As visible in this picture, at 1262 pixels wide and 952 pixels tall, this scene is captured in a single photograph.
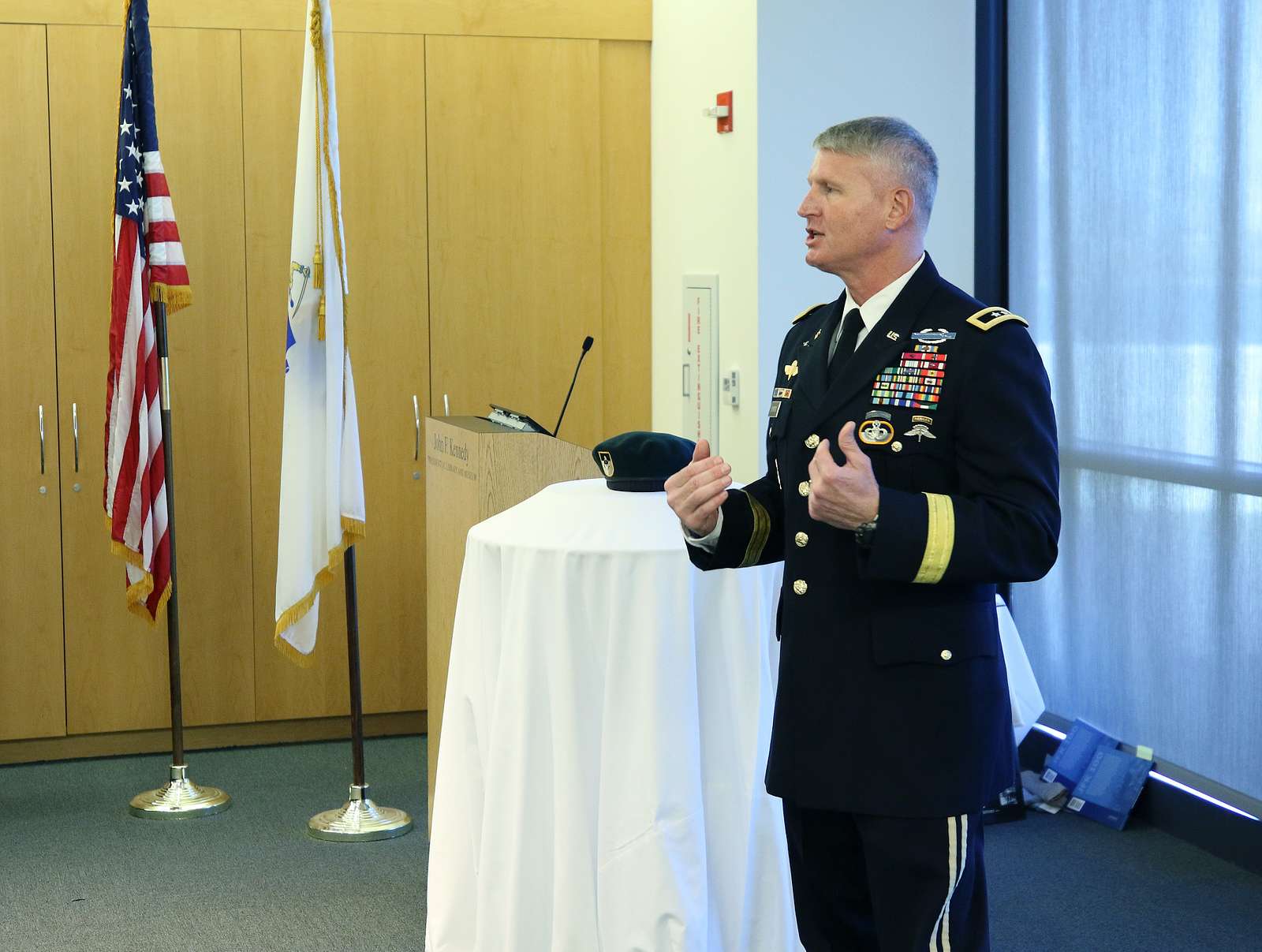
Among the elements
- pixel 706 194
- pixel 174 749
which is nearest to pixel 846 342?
pixel 706 194

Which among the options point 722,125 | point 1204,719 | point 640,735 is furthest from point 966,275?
point 640,735

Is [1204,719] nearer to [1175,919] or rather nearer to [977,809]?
[1175,919]

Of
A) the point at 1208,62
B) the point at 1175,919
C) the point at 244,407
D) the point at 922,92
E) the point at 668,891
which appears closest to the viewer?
the point at 668,891

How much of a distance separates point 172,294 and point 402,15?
1374mm

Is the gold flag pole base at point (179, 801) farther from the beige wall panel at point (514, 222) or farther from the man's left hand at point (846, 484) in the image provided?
the man's left hand at point (846, 484)

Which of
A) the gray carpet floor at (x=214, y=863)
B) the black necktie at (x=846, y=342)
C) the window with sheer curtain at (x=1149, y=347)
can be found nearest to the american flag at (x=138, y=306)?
the gray carpet floor at (x=214, y=863)

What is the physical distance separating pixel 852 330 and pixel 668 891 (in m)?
0.96

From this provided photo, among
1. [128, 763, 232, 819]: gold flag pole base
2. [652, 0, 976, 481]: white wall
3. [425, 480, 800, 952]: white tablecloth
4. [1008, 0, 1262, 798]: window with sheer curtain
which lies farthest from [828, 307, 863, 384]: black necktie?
[128, 763, 232, 819]: gold flag pole base

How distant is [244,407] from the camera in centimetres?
512

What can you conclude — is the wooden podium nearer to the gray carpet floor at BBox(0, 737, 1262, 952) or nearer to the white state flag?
the gray carpet floor at BBox(0, 737, 1262, 952)

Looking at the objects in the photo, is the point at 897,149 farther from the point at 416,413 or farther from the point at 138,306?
the point at 416,413

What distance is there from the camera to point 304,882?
3.86 m

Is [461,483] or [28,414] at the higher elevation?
[28,414]

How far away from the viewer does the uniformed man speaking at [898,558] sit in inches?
71.3
